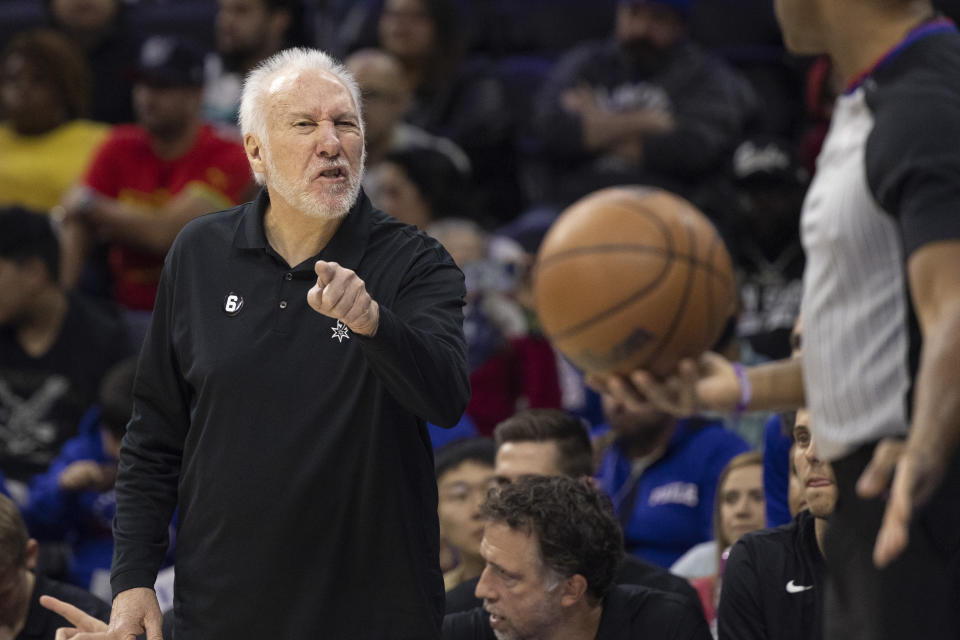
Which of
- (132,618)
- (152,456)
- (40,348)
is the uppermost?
(152,456)

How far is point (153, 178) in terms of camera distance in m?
7.17

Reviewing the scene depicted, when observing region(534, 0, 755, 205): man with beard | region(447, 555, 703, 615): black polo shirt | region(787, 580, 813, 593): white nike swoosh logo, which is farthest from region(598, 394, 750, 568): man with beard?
region(534, 0, 755, 205): man with beard

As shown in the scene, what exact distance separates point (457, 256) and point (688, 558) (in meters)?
2.06

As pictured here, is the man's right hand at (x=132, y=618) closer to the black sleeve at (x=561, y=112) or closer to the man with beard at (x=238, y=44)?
the black sleeve at (x=561, y=112)

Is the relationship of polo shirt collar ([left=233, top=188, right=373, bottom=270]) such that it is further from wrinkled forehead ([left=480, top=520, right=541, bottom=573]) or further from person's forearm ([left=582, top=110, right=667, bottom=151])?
person's forearm ([left=582, top=110, right=667, bottom=151])

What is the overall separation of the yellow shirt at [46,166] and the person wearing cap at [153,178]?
1.34 feet

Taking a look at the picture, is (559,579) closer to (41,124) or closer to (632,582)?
(632,582)

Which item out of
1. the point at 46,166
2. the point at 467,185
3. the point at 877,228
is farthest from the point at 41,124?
the point at 877,228

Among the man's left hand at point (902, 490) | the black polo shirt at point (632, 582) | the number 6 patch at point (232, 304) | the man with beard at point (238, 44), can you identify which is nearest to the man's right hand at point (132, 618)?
the number 6 patch at point (232, 304)

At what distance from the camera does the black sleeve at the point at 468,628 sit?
405 cm

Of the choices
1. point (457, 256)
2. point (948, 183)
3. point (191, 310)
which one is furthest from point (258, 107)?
point (457, 256)

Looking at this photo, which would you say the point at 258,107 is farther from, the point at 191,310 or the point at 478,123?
the point at 478,123

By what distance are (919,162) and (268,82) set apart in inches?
61.2

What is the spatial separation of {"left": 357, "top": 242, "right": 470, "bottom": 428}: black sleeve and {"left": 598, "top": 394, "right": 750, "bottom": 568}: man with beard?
2.39 meters
